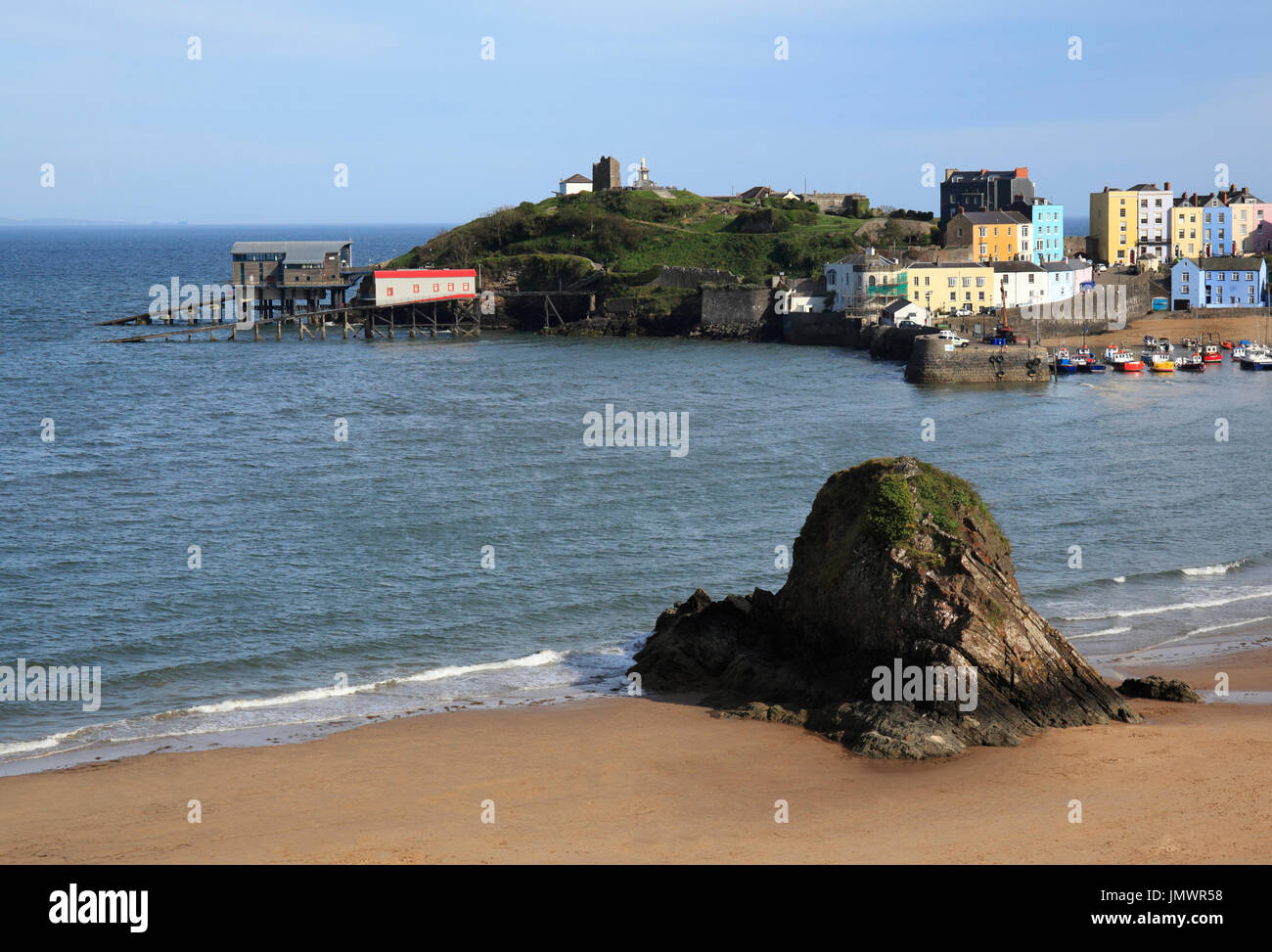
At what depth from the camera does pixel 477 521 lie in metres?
35.0

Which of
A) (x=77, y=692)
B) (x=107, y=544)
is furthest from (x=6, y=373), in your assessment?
(x=77, y=692)

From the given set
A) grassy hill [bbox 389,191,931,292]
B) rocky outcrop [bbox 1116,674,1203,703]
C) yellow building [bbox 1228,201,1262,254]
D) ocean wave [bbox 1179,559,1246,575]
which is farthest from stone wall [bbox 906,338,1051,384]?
yellow building [bbox 1228,201,1262,254]

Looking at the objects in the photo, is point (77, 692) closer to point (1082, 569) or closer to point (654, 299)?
point (1082, 569)

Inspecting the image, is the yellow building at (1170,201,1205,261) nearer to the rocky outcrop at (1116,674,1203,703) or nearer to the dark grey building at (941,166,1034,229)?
the dark grey building at (941,166,1034,229)

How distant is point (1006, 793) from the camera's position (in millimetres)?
17172

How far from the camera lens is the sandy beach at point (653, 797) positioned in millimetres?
15430

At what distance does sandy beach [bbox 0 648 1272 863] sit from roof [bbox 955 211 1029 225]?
7799cm

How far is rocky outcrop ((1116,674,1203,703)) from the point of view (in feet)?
71.3

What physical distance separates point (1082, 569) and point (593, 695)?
46.4 feet

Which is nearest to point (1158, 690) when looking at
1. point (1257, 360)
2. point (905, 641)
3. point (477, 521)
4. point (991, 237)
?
point (905, 641)

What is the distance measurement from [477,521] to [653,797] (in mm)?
18279

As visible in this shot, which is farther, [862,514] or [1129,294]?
[1129,294]

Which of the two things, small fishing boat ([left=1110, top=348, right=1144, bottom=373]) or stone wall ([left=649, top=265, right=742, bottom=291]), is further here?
stone wall ([left=649, top=265, right=742, bottom=291])

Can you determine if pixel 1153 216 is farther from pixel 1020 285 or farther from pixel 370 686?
pixel 370 686
